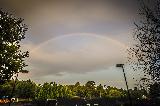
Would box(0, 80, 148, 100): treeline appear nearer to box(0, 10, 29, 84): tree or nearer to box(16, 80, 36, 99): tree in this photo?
box(16, 80, 36, 99): tree

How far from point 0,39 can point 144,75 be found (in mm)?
19808

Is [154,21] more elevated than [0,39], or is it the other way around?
[0,39]

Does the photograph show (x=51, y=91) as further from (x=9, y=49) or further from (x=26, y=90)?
(x=9, y=49)

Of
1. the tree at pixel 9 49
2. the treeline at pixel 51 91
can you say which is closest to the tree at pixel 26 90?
the treeline at pixel 51 91

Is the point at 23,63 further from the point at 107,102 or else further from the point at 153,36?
the point at 107,102

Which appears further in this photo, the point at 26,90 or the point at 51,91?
the point at 26,90

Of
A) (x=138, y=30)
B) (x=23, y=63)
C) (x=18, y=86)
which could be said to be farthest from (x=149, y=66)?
(x=18, y=86)

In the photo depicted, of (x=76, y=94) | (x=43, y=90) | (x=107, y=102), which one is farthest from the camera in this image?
(x=76, y=94)

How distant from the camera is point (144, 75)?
1493 centimetres

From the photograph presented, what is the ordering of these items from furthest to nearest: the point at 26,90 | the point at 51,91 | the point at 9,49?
the point at 26,90
the point at 51,91
the point at 9,49

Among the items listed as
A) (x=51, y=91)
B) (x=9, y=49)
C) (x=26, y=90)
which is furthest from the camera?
(x=26, y=90)

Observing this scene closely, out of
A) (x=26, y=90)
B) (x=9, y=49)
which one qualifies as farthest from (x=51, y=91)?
(x=9, y=49)

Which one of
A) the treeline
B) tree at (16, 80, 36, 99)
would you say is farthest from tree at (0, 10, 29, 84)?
→ tree at (16, 80, 36, 99)

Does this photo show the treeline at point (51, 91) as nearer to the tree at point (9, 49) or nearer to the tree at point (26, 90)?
the tree at point (26, 90)
